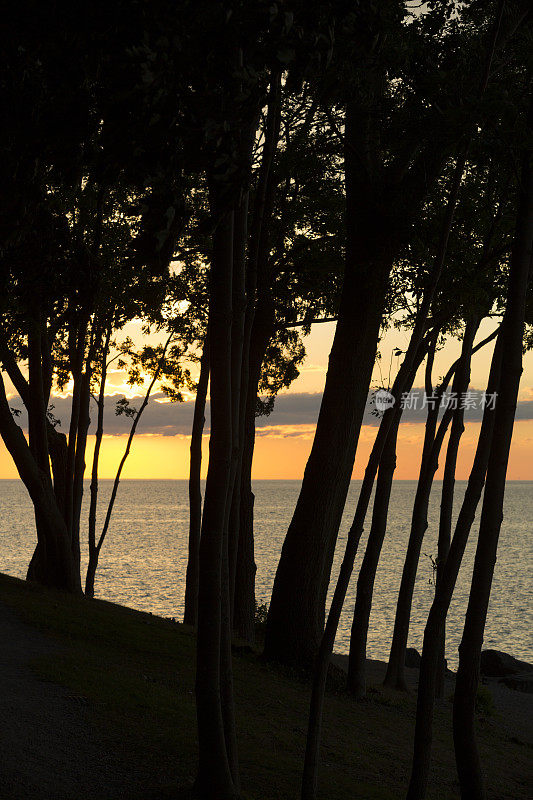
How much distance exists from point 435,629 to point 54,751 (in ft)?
14.1

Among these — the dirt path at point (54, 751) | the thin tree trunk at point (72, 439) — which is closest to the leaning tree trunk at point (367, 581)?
the dirt path at point (54, 751)

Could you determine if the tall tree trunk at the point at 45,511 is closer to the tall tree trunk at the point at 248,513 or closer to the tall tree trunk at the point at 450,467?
the tall tree trunk at the point at 248,513

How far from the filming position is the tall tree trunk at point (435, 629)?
332 inches

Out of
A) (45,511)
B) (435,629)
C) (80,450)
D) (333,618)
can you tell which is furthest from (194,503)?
(333,618)

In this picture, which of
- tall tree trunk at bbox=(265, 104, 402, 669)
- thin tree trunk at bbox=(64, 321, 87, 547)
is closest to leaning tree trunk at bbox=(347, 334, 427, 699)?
tall tree trunk at bbox=(265, 104, 402, 669)

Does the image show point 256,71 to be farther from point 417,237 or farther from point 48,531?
point 48,531

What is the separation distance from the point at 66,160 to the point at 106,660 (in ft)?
28.3

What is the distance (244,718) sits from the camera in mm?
10781

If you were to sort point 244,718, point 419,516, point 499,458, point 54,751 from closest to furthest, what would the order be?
1. point 54,751
2. point 499,458
3. point 244,718
4. point 419,516

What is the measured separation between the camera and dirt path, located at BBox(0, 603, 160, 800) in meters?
6.98

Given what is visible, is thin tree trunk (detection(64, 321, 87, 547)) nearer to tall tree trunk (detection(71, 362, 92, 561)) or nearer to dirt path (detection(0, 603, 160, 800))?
tall tree trunk (detection(71, 362, 92, 561))

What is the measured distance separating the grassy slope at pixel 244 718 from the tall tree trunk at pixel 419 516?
1.53 m

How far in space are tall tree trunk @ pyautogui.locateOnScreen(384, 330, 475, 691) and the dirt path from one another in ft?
31.1

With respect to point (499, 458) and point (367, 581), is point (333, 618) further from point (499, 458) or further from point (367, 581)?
point (367, 581)
